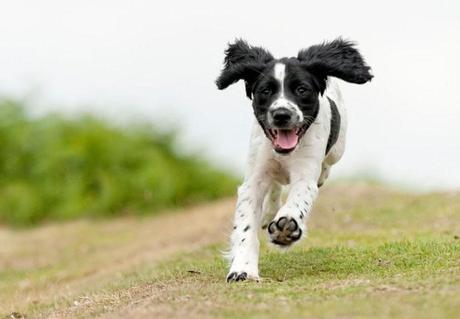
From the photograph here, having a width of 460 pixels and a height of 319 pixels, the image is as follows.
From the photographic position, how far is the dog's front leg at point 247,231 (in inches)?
368

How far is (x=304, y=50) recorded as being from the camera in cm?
1013

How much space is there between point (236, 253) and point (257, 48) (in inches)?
77.3

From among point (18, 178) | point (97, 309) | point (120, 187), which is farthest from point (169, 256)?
point (18, 178)

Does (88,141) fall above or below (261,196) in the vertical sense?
above

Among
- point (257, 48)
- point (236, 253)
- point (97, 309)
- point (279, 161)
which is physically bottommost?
point (97, 309)

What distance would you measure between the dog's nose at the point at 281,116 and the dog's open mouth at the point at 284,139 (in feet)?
0.72

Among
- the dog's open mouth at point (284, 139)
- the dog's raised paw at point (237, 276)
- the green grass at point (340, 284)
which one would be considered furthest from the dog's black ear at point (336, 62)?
the dog's raised paw at point (237, 276)

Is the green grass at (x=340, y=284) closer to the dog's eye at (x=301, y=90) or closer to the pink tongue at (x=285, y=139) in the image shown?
the pink tongue at (x=285, y=139)

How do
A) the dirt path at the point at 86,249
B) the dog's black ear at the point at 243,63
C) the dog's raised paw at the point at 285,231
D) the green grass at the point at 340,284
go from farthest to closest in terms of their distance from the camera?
1. the dirt path at the point at 86,249
2. the dog's black ear at the point at 243,63
3. the dog's raised paw at the point at 285,231
4. the green grass at the point at 340,284

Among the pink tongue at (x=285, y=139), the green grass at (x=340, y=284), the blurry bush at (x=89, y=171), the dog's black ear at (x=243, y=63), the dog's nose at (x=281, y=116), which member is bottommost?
the green grass at (x=340, y=284)

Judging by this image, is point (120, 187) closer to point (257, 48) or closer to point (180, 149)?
point (180, 149)

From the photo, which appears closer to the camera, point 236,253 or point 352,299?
point 352,299

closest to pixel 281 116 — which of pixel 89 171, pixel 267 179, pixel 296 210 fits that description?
pixel 296 210

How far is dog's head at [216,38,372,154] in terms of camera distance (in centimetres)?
923
